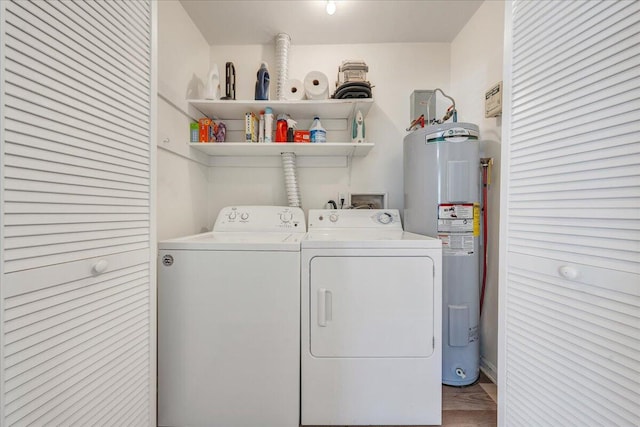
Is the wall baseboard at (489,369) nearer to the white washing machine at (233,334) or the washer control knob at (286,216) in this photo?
the white washing machine at (233,334)

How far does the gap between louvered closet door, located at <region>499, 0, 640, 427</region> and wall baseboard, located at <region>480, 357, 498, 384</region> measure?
832 mm

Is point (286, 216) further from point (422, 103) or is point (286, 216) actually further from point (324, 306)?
point (422, 103)

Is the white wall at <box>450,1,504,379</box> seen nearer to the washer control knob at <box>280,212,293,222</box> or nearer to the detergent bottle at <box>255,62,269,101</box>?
the washer control knob at <box>280,212,293,222</box>

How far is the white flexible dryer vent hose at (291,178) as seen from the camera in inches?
83.3

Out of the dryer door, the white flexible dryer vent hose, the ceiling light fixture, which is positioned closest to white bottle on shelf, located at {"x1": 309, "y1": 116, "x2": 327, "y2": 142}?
the white flexible dryer vent hose

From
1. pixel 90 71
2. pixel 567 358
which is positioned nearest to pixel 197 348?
pixel 90 71

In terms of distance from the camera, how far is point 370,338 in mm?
1289

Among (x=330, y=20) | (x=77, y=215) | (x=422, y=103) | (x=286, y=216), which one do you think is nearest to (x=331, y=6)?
(x=330, y=20)

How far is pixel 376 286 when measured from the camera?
129 cm

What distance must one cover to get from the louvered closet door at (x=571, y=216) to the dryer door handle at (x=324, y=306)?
742mm

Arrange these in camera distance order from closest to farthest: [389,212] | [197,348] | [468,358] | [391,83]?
[197,348], [468,358], [389,212], [391,83]

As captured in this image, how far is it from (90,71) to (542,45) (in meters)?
1.53

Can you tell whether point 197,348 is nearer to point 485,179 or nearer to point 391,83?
point 485,179

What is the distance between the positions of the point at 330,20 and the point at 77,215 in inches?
81.6
